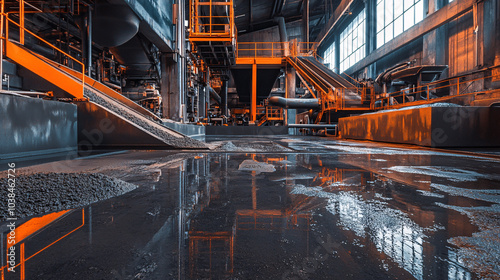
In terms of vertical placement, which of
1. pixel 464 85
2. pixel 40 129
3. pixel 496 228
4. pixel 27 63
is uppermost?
pixel 464 85

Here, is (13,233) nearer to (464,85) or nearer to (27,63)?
(27,63)

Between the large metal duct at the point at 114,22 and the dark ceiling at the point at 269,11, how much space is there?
12.4m

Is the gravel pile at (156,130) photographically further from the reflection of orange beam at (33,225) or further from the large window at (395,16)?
the large window at (395,16)

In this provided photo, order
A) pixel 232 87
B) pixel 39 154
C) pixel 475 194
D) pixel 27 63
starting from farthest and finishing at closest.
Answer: pixel 232 87 → pixel 27 63 → pixel 39 154 → pixel 475 194

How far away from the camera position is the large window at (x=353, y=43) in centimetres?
2308

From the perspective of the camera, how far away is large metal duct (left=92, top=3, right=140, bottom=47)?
6.79 metres

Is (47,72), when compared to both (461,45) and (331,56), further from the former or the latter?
(331,56)

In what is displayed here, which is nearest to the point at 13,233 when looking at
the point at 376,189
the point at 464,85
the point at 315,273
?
the point at 315,273

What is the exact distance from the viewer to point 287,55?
16.9m

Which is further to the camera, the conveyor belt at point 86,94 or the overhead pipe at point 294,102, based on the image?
the overhead pipe at point 294,102

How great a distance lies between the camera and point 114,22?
276 inches

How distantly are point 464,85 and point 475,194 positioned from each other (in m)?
14.7

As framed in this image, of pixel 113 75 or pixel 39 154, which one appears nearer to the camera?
pixel 39 154
